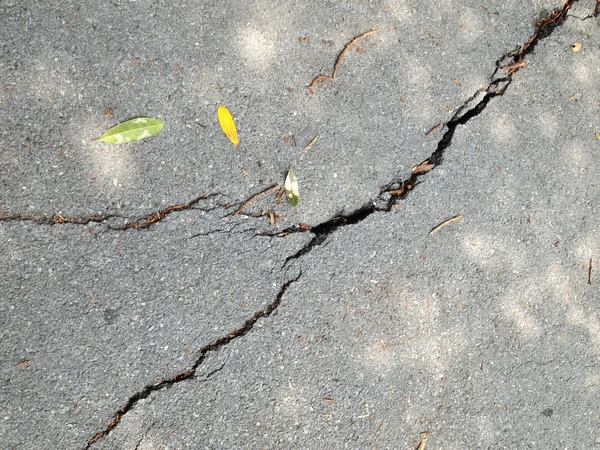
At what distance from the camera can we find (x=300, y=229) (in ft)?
7.97

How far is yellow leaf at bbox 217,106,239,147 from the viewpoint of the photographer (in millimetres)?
2389

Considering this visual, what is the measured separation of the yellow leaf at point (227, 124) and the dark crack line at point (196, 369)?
654 millimetres

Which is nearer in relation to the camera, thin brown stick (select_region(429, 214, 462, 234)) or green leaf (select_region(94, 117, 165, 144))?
green leaf (select_region(94, 117, 165, 144))

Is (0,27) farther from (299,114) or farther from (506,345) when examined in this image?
(506,345)

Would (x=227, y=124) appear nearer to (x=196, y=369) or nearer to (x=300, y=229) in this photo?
(x=300, y=229)

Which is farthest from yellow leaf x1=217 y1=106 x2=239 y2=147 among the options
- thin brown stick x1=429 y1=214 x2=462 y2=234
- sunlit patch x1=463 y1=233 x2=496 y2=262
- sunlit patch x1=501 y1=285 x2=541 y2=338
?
sunlit patch x1=501 y1=285 x2=541 y2=338

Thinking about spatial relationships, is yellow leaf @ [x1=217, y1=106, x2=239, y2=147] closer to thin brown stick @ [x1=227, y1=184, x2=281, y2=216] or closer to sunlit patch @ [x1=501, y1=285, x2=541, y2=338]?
thin brown stick @ [x1=227, y1=184, x2=281, y2=216]

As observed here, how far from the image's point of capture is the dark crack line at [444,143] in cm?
244

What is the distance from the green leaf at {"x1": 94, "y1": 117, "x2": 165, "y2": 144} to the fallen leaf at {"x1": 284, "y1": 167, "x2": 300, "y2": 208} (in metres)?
0.59

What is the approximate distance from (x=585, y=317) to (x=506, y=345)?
0.46m

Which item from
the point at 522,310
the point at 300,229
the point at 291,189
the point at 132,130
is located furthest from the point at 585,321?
the point at 132,130

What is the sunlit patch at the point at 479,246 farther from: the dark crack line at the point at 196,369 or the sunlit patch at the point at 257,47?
the sunlit patch at the point at 257,47

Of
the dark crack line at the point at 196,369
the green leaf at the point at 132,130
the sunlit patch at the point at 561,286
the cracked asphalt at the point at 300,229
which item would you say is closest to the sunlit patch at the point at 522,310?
the cracked asphalt at the point at 300,229

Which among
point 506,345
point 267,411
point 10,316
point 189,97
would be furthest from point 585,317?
point 10,316
